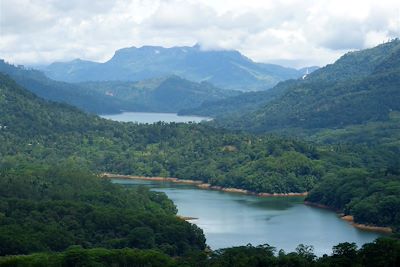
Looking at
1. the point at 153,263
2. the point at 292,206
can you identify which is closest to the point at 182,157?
the point at 292,206

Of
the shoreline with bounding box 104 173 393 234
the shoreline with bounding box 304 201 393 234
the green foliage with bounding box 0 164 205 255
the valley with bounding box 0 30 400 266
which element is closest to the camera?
the valley with bounding box 0 30 400 266

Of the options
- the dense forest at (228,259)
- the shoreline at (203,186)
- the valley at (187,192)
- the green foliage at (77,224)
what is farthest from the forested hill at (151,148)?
the dense forest at (228,259)

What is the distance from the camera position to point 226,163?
152375 mm

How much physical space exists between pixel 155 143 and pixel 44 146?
23.3 meters

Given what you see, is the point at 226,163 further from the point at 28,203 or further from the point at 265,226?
the point at 28,203

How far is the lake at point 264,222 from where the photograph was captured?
293 ft

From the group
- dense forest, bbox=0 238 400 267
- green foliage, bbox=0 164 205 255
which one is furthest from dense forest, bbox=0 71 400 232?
dense forest, bbox=0 238 400 267

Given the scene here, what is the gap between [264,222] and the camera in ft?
334

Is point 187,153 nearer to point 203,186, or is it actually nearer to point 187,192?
point 203,186

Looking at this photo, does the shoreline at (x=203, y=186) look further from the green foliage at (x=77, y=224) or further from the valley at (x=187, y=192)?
the green foliage at (x=77, y=224)

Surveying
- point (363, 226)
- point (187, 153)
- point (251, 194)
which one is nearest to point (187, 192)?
point (251, 194)

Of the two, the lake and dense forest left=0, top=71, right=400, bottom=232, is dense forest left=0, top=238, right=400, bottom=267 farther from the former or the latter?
dense forest left=0, top=71, right=400, bottom=232

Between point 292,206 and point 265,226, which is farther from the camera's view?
point 292,206

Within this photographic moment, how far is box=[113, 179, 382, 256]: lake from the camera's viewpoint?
89.3 metres
